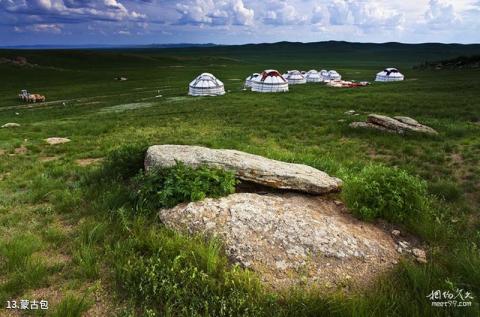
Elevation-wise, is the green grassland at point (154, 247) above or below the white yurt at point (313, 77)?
above

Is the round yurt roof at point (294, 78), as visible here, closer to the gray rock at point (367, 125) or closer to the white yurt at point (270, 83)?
the white yurt at point (270, 83)

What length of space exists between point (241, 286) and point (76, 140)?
1769 centimetres

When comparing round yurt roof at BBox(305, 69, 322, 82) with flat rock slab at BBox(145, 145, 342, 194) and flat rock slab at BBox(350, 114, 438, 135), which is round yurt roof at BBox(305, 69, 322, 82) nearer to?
flat rock slab at BBox(350, 114, 438, 135)

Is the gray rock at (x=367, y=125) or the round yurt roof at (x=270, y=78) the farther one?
the round yurt roof at (x=270, y=78)

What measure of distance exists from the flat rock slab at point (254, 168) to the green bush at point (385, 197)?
72cm

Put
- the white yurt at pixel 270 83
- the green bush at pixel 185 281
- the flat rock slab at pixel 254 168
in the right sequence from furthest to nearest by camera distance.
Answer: the white yurt at pixel 270 83, the flat rock slab at pixel 254 168, the green bush at pixel 185 281

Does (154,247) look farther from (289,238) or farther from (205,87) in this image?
(205,87)

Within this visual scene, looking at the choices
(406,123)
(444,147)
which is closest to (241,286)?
(444,147)

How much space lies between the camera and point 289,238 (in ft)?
21.0

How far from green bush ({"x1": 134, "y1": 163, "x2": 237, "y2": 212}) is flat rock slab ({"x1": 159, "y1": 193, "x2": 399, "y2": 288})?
0.22 meters

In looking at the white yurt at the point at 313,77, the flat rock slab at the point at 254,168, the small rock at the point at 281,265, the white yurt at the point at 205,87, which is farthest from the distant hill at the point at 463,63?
the small rock at the point at 281,265

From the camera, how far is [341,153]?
17.2 m

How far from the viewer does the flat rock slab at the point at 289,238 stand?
5746 millimetres

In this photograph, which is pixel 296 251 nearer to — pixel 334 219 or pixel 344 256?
pixel 344 256
